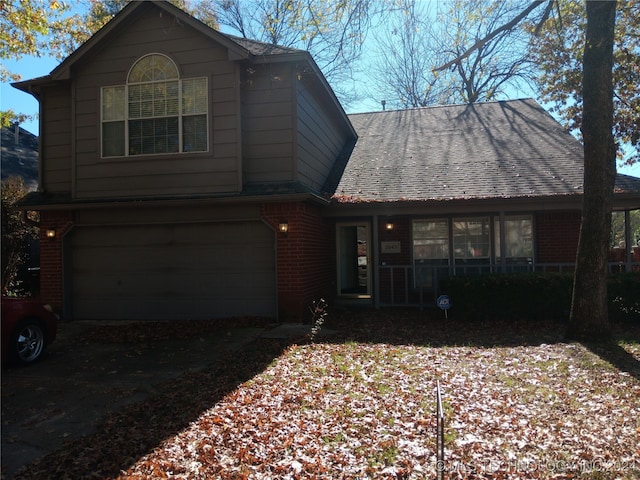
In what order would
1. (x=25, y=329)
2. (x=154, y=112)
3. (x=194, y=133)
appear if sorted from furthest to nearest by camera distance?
(x=154, y=112) → (x=194, y=133) → (x=25, y=329)

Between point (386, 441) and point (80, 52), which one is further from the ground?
point (80, 52)

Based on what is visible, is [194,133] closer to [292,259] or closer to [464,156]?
[292,259]

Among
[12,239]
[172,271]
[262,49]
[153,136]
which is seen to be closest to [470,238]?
[262,49]

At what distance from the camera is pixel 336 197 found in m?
10.6

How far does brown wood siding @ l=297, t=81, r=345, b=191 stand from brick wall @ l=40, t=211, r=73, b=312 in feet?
17.4

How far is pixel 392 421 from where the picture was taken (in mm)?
4320

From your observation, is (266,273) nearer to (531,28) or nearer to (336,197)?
(336,197)

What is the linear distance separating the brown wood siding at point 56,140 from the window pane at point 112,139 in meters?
1.03

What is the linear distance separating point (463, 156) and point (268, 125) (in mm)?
5694

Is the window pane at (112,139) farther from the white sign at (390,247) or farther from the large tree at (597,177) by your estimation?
the large tree at (597,177)

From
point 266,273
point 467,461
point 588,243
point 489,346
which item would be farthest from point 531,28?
point 467,461

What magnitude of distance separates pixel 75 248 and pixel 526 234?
→ 1090 centimetres

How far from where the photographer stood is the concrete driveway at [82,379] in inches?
166

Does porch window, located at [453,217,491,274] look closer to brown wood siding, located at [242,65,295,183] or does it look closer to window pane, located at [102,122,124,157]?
brown wood siding, located at [242,65,295,183]
